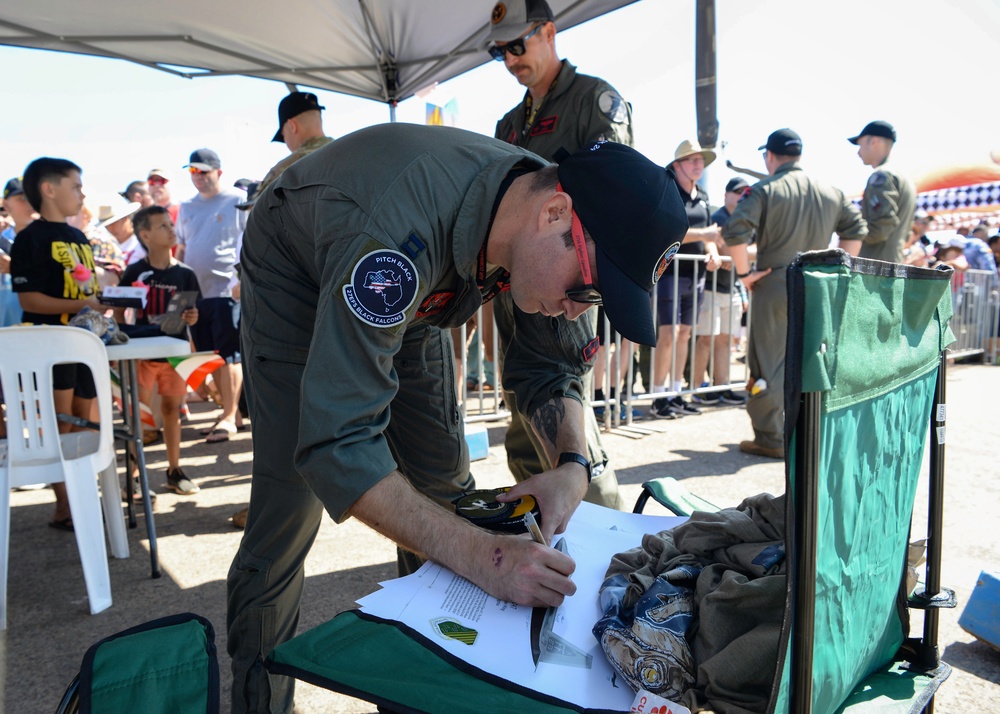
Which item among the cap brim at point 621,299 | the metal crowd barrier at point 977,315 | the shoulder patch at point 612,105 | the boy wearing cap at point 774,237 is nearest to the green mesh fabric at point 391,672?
the cap brim at point 621,299

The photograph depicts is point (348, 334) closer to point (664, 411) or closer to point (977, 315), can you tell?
point (664, 411)

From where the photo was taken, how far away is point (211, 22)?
209 inches

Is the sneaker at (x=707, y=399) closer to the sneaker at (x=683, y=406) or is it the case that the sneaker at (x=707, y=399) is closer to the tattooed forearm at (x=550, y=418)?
the sneaker at (x=683, y=406)

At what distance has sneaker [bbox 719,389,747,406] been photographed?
6.94 metres

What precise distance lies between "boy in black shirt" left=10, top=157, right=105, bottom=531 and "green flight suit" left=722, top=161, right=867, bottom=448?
4.08 meters

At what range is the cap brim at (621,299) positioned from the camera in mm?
1256

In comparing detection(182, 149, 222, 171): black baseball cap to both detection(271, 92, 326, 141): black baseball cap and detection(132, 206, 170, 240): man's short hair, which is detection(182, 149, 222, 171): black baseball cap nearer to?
detection(132, 206, 170, 240): man's short hair

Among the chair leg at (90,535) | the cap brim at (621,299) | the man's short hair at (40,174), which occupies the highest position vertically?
the man's short hair at (40,174)

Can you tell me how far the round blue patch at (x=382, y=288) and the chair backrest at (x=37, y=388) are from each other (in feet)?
7.15

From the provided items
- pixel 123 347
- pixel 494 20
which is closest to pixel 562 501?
pixel 123 347

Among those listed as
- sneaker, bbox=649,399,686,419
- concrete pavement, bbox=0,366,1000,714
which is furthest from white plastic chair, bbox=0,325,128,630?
sneaker, bbox=649,399,686,419

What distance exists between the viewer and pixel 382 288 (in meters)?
1.18

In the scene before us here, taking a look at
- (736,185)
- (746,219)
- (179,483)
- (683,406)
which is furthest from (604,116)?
(736,185)

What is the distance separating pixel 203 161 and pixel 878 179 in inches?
217
